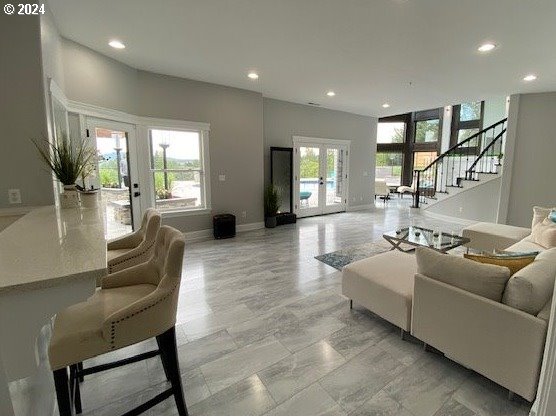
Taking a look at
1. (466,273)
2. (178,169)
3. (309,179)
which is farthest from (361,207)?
(466,273)

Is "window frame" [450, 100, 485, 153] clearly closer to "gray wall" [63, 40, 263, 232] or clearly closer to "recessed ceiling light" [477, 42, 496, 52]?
"recessed ceiling light" [477, 42, 496, 52]

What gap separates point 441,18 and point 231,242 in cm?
424

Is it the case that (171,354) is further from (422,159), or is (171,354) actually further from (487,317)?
(422,159)

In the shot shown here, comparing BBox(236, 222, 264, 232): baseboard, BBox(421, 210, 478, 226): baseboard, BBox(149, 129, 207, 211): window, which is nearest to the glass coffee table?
BBox(236, 222, 264, 232): baseboard

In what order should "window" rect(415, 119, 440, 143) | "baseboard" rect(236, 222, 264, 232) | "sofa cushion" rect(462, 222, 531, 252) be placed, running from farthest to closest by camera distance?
"window" rect(415, 119, 440, 143)
"baseboard" rect(236, 222, 264, 232)
"sofa cushion" rect(462, 222, 531, 252)

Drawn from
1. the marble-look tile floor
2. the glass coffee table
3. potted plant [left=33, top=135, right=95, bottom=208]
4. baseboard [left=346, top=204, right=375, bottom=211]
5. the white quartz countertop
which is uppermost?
potted plant [left=33, top=135, right=95, bottom=208]

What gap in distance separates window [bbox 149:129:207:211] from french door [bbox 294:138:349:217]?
8.50 ft

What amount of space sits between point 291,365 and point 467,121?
35.4 ft

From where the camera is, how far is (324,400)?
5.58 ft

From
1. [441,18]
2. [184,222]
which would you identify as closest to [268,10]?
[441,18]

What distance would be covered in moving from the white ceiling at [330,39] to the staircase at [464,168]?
1659 mm

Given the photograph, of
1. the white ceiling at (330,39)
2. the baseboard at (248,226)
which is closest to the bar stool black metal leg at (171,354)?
the white ceiling at (330,39)

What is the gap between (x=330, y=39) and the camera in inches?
129

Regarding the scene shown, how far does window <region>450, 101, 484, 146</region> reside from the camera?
913 centimetres
